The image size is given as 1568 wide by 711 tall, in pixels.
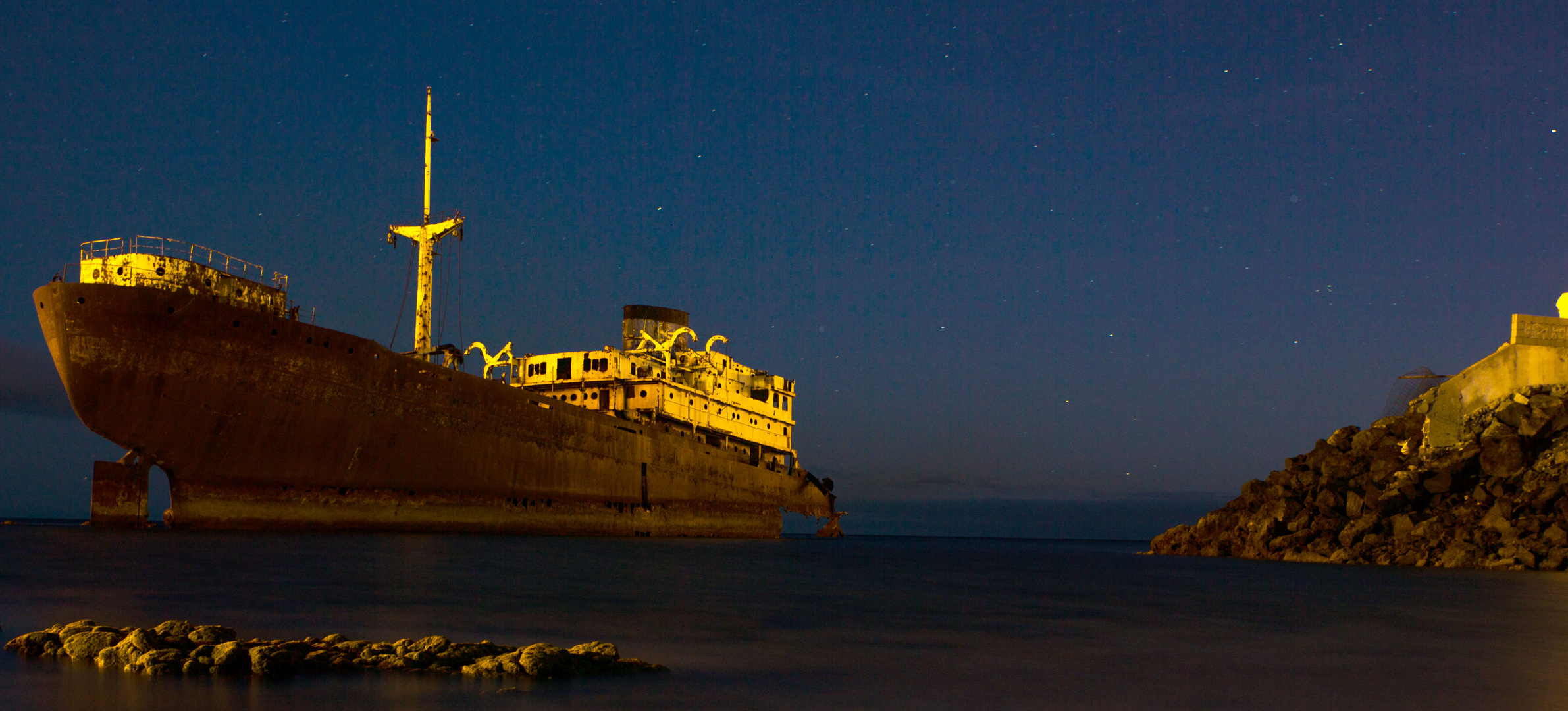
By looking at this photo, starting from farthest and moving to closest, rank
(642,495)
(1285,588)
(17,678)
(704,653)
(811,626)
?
(642,495), (1285,588), (811,626), (704,653), (17,678)

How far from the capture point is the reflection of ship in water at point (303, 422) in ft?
81.4

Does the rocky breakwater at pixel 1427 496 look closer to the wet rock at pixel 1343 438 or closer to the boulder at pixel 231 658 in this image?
the wet rock at pixel 1343 438

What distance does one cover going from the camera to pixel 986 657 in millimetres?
10188

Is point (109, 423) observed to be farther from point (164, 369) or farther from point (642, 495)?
point (642, 495)

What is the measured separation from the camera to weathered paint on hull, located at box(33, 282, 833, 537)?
24703 mm

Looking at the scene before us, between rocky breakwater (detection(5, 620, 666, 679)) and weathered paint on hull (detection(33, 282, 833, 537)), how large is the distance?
19.0 metres

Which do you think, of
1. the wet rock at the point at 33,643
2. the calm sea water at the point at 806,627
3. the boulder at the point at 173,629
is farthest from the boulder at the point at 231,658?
the wet rock at the point at 33,643

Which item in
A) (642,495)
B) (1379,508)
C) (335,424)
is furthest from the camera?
(642,495)

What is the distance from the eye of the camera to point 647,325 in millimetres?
48812

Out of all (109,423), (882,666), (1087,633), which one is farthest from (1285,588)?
(109,423)

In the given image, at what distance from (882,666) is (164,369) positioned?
74.1 feet

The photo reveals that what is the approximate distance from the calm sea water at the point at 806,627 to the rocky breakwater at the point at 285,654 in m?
0.20

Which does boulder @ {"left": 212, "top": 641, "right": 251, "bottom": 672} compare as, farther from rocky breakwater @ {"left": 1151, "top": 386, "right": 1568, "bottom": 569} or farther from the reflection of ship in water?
rocky breakwater @ {"left": 1151, "top": 386, "right": 1568, "bottom": 569}

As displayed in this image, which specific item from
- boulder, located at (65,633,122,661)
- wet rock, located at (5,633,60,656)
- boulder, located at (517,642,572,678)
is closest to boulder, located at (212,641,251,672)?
boulder, located at (65,633,122,661)
